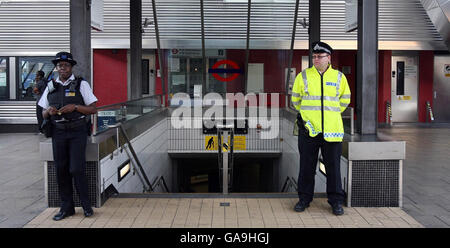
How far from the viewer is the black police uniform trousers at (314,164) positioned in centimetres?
502

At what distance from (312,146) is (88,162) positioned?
2277 mm

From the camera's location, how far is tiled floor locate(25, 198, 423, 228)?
15.5 feet

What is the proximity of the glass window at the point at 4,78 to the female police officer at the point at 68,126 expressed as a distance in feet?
34.3

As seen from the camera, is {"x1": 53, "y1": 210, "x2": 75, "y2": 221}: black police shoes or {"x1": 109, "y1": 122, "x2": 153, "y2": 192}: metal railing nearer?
{"x1": 53, "y1": 210, "x2": 75, "y2": 221}: black police shoes

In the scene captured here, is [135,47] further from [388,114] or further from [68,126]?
[388,114]

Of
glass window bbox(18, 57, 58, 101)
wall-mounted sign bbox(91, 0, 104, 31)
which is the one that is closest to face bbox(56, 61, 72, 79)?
wall-mounted sign bbox(91, 0, 104, 31)

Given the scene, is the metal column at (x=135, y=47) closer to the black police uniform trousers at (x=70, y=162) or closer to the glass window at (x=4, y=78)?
the black police uniform trousers at (x=70, y=162)

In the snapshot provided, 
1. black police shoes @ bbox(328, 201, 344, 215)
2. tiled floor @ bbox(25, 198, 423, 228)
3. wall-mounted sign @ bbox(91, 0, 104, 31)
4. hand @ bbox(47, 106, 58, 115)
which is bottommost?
tiled floor @ bbox(25, 198, 423, 228)

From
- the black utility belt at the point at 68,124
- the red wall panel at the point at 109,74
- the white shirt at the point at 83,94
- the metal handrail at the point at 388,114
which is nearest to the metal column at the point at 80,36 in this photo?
the white shirt at the point at 83,94

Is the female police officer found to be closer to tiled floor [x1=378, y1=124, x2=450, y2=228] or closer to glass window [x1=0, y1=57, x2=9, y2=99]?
tiled floor [x1=378, y1=124, x2=450, y2=228]

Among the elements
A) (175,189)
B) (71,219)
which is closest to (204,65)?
(175,189)

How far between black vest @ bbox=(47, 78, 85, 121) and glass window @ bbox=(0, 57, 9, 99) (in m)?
10.6

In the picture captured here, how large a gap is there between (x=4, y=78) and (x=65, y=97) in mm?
10811

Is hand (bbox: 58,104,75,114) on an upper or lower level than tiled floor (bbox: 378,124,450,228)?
upper
